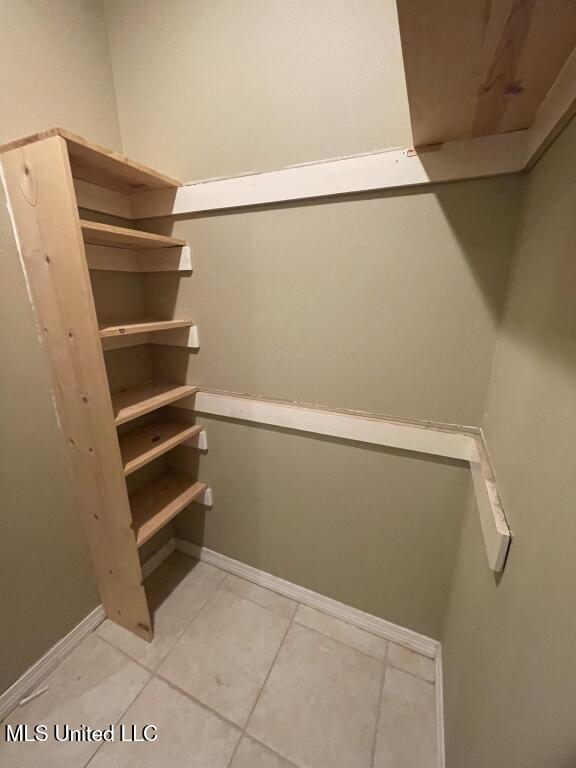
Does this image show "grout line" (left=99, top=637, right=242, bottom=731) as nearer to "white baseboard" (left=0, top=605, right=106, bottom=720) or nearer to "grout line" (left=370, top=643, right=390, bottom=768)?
"white baseboard" (left=0, top=605, right=106, bottom=720)

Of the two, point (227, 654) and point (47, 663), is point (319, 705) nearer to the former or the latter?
point (227, 654)

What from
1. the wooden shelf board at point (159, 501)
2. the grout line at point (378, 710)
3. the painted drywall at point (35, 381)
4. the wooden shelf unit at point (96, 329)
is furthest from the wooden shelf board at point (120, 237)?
the grout line at point (378, 710)

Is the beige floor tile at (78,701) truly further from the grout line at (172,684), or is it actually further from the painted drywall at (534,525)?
the painted drywall at (534,525)

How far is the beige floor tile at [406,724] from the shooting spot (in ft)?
3.24

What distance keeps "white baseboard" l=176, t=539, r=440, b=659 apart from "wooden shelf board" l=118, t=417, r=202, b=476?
75cm

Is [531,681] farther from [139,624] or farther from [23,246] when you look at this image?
[23,246]

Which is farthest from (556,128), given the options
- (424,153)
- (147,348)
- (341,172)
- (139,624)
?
(139,624)

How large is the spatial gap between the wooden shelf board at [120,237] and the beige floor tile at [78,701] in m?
1.70

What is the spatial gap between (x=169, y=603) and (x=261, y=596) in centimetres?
46

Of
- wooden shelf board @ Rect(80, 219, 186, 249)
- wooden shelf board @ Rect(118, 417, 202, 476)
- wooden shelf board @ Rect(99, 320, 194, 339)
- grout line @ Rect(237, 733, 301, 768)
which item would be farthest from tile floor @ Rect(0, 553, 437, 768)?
wooden shelf board @ Rect(80, 219, 186, 249)

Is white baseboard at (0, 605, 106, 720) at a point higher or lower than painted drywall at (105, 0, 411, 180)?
lower

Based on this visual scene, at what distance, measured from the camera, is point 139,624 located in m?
1.33

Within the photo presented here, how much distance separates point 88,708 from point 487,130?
2.28 m

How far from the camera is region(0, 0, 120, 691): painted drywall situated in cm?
96
